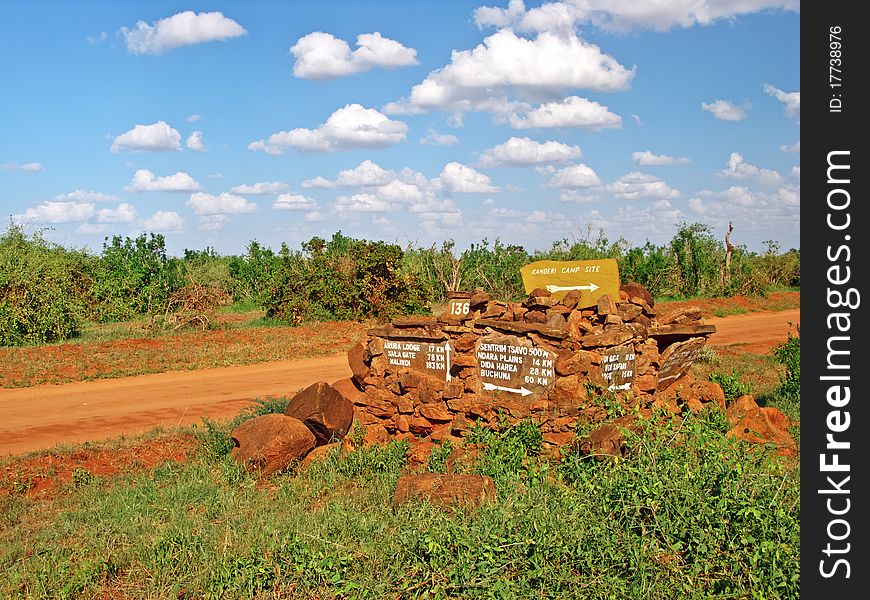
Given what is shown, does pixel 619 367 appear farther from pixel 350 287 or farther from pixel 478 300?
pixel 350 287

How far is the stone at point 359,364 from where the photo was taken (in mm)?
9023

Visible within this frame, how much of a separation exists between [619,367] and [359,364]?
3.25 metres

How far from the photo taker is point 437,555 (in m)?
4.61

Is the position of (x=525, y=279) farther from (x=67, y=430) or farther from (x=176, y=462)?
(x=67, y=430)

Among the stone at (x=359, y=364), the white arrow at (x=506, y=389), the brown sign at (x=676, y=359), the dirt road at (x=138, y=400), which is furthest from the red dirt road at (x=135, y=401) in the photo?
the brown sign at (x=676, y=359)

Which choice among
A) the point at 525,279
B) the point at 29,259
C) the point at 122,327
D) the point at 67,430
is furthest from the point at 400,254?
the point at 525,279

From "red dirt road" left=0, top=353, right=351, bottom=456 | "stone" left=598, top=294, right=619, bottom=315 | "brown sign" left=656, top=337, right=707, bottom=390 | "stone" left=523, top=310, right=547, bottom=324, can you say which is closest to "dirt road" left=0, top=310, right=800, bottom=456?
"red dirt road" left=0, top=353, right=351, bottom=456

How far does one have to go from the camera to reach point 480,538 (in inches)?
184

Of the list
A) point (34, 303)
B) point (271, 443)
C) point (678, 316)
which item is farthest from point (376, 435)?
point (34, 303)

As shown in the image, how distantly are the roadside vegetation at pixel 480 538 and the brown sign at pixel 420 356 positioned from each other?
5.93 feet

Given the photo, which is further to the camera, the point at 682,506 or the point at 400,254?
the point at 400,254
